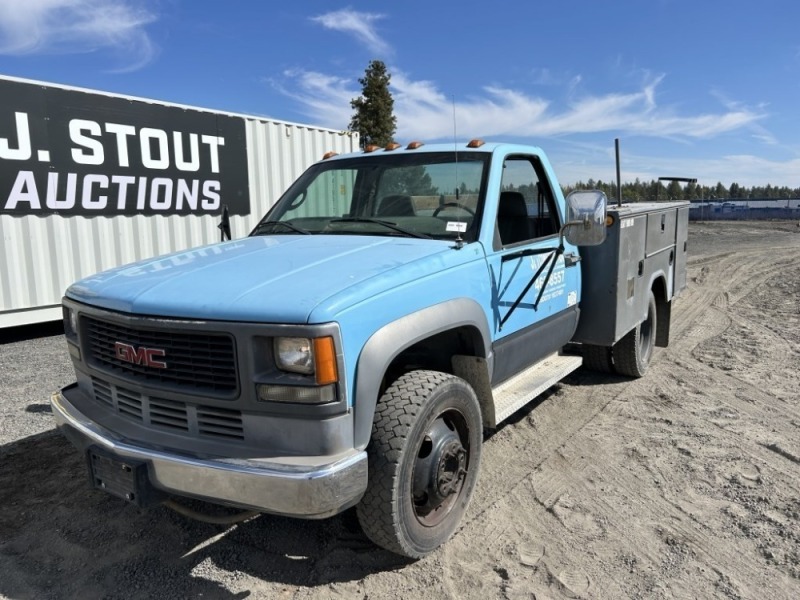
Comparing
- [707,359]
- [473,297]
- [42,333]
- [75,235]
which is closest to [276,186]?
[75,235]

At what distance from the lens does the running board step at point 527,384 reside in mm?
3533

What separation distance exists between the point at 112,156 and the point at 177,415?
258 inches

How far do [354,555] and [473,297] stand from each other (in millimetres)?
1405

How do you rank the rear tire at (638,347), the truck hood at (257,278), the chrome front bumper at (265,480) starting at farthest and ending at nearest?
the rear tire at (638,347)
the truck hood at (257,278)
the chrome front bumper at (265,480)

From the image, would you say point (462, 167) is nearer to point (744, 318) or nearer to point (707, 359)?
point (707, 359)

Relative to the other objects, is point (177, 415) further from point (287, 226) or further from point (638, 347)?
point (638, 347)

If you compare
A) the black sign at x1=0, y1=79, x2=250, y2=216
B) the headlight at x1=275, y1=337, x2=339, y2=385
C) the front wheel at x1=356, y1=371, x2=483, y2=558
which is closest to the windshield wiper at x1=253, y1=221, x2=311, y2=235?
the front wheel at x1=356, y1=371, x2=483, y2=558

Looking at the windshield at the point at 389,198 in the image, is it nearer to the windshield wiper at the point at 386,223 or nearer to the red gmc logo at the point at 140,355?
the windshield wiper at the point at 386,223

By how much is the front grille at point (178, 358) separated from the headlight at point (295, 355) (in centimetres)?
19

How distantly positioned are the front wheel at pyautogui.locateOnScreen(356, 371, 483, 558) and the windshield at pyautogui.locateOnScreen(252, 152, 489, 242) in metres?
0.97

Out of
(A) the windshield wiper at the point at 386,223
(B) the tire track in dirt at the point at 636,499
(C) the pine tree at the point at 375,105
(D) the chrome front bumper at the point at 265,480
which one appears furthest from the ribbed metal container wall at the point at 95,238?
(C) the pine tree at the point at 375,105

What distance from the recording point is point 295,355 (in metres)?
2.27

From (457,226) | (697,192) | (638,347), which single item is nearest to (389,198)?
(457,226)

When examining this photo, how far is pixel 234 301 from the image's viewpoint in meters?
2.38
